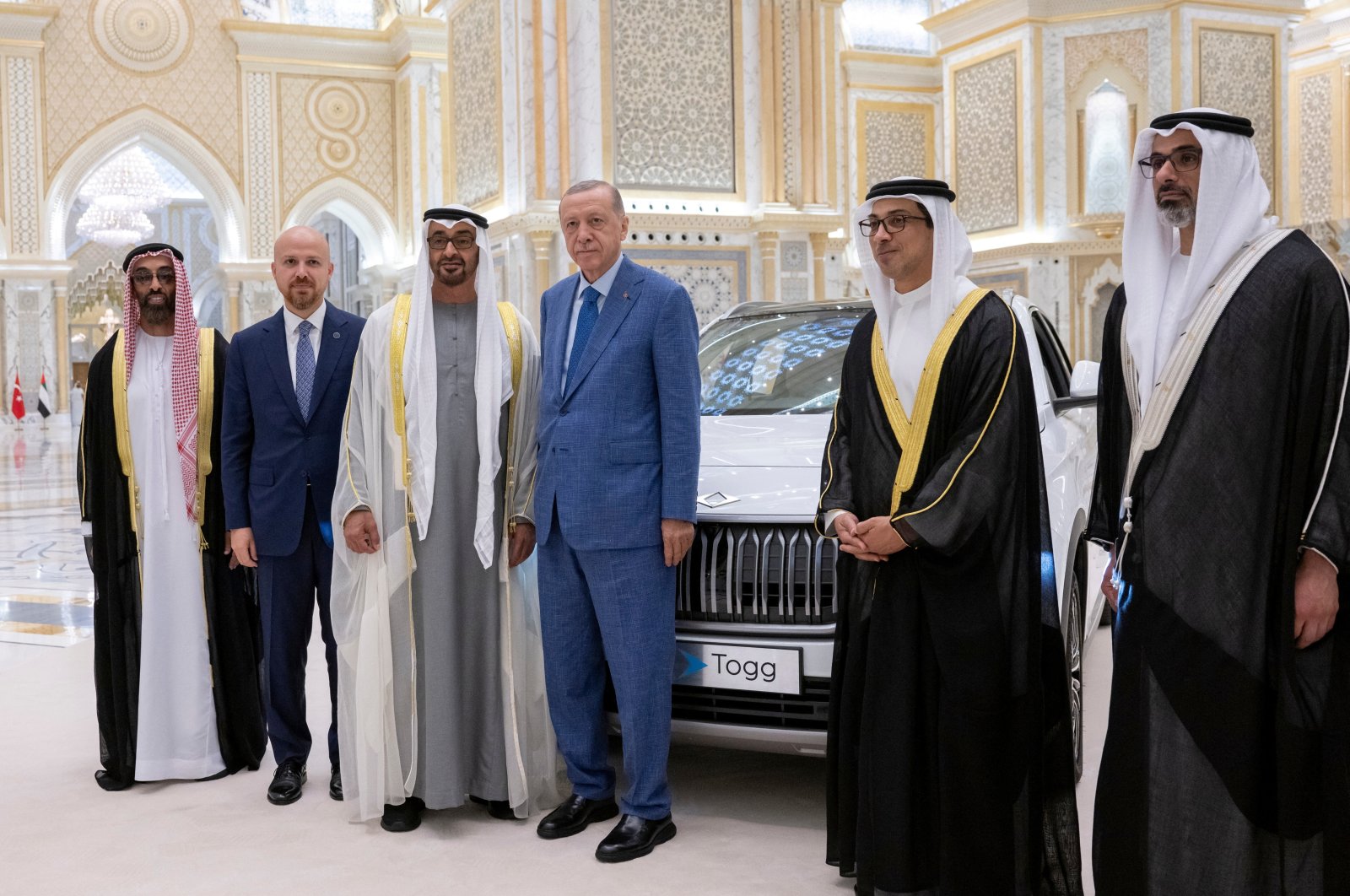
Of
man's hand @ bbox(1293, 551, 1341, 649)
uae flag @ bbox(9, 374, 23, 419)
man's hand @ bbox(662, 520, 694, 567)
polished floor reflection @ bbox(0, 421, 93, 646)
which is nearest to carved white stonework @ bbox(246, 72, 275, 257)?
uae flag @ bbox(9, 374, 23, 419)

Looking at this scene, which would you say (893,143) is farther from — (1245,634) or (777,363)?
(1245,634)

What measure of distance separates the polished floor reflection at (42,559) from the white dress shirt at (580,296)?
339 cm

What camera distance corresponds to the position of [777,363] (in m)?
3.75

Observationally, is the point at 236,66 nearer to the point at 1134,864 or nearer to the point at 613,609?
the point at 613,609

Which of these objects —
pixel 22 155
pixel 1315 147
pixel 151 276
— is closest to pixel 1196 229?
pixel 151 276

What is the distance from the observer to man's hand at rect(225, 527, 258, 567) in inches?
126

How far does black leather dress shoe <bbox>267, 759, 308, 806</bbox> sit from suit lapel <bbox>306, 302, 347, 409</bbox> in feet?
3.18

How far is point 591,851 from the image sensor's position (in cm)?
277

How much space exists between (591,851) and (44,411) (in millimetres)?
18290

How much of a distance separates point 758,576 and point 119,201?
1971 centimetres

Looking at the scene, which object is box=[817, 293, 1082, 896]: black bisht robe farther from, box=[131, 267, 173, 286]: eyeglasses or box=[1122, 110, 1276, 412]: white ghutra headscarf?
box=[131, 267, 173, 286]: eyeglasses

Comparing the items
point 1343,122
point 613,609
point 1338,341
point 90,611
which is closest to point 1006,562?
point 1338,341

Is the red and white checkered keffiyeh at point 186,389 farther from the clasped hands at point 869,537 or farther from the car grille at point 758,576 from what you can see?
the clasped hands at point 869,537

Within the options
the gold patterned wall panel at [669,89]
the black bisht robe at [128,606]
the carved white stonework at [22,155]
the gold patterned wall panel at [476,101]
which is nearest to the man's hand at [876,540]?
the black bisht robe at [128,606]
